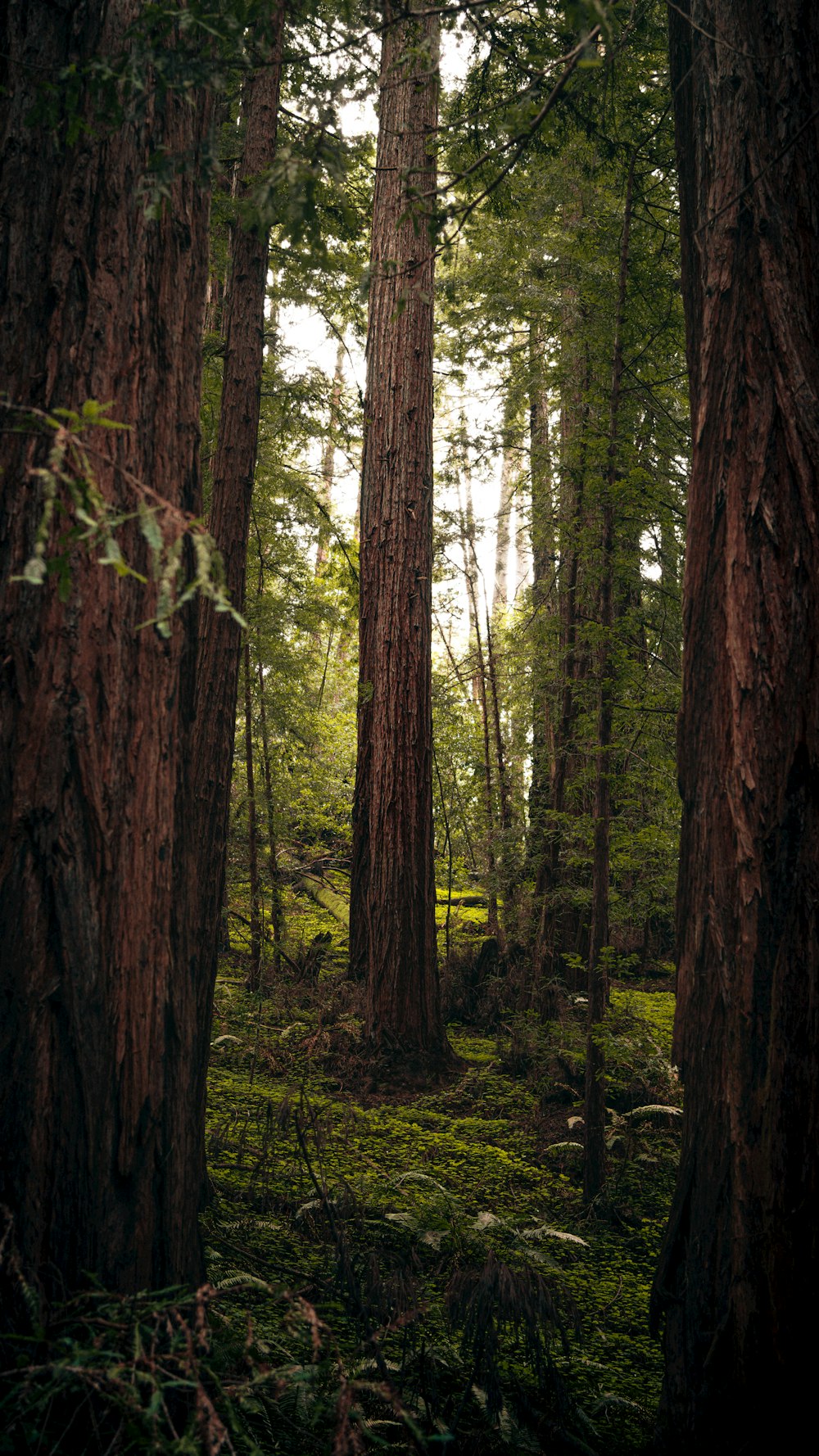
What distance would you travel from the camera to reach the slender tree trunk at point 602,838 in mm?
4656

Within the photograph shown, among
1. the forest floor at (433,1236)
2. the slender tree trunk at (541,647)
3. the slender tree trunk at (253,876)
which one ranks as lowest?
the forest floor at (433,1236)

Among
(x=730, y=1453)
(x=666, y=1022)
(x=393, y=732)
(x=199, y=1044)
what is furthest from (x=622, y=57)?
(x=666, y=1022)

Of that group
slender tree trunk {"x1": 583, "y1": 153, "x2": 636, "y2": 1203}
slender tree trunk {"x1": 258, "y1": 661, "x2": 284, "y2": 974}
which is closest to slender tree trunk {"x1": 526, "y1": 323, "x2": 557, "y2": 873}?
slender tree trunk {"x1": 583, "y1": 153, "x2": 636, "y2": 1203}

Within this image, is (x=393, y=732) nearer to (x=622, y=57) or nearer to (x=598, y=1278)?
(x=598, y=1278)

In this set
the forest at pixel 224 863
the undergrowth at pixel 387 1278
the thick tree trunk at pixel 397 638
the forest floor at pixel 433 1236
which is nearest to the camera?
the undergrowth at pixel 387 1278

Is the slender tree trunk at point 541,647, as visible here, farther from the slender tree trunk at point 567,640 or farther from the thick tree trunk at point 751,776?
the thick tree trunk at point 751,776

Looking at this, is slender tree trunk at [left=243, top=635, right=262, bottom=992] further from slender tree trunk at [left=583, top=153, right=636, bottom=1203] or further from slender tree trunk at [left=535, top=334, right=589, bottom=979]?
slender tree trunk at [left=583, top=153, right=636, bottom=1203]

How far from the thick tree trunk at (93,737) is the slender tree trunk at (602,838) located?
2.65 metres

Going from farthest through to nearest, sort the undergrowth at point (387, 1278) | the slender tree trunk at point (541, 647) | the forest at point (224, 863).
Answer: the slender tree trunk at point (541, 647) → the forest at point (224, 863) → the undergrowth at point (387, 1278)

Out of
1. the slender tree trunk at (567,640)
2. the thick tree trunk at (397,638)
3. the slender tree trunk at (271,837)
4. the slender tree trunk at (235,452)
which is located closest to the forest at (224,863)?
the slender tree trunk at (235,452)

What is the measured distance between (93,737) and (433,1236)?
116 inches

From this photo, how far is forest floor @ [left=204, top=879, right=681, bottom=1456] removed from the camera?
2523 mm

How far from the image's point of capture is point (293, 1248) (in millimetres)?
3686

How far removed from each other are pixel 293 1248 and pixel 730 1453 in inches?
75.5
